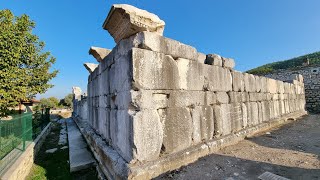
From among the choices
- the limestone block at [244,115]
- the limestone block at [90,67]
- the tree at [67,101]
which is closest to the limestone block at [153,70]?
the limestone block at [244,115]

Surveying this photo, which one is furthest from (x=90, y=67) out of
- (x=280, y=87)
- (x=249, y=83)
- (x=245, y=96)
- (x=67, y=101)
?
(x=67, y=101)

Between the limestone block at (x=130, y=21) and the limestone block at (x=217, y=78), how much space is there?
1517 millimetres

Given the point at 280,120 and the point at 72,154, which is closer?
the point at 72,154

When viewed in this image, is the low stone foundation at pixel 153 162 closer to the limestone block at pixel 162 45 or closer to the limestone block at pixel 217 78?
the limestone block at pixel 217 78

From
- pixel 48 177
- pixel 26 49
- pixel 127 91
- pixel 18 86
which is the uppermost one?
pixel 26 49

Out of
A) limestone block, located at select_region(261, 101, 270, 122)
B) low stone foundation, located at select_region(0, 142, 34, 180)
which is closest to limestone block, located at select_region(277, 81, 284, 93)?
limestone block, located at select_region(261, 101, 270, 122)

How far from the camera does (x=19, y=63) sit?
11641 millimetres

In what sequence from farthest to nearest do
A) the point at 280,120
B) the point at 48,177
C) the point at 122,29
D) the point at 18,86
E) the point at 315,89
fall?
the point at 315,89, the point at 18,86, the point at 280,120, the point at 48,177, the point at 122,29

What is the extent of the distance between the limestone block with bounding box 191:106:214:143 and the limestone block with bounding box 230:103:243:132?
1.06m

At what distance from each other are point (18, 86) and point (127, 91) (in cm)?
1007

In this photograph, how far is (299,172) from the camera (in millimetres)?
2887

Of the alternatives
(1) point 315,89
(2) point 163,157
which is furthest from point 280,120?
(1) point 315,89

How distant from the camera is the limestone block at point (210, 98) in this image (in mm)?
4070

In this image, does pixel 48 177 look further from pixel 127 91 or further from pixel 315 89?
pixel 315 89
